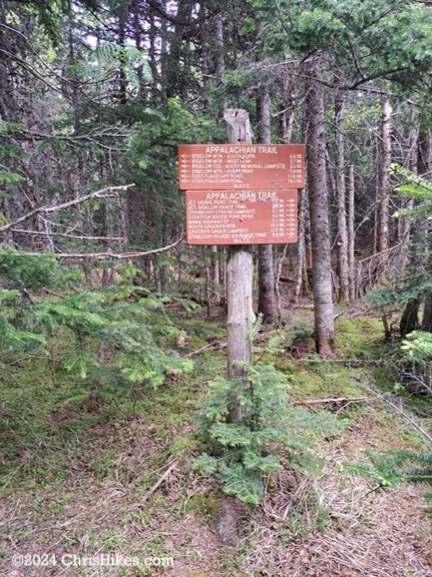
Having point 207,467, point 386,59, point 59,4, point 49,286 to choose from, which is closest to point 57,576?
point 207,467

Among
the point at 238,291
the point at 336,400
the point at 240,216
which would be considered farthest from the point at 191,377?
the point at 240,216

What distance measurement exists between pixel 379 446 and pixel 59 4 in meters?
6.84

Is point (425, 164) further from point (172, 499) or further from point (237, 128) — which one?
point (172, 499)

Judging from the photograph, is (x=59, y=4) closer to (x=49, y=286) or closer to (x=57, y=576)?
(x=49, y=286)

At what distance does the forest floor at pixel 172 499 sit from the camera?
2955mm

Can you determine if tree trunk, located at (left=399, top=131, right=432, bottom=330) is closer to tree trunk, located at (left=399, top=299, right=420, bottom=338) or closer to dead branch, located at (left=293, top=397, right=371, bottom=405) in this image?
tree trunk, located at (left=399, top=299, right=420, bottom=338)

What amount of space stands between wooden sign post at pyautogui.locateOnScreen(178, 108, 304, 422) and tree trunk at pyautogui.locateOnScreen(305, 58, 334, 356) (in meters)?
2.36

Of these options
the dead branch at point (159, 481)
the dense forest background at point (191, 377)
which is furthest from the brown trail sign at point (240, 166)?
the dead branch at point (159, 481)

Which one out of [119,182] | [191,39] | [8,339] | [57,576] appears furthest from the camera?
[191,39]

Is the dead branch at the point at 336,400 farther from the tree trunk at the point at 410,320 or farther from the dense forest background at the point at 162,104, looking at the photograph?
the tree trunk at the point at 410,320

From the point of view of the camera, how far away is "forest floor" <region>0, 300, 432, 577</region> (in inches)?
116

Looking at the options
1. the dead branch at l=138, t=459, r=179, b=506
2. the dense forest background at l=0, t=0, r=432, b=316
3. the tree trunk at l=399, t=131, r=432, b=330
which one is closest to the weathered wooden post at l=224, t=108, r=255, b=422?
the dense forest background at l=0, t=0, r=432, b=316

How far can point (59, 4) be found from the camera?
517 cm

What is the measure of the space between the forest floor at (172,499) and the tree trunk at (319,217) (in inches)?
44.4
